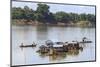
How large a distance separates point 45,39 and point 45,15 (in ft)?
1.10

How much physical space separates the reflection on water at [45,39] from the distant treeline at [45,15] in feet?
0.36

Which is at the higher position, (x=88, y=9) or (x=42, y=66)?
(x=88, y=9)

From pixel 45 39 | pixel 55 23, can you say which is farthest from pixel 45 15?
pixel 45 39

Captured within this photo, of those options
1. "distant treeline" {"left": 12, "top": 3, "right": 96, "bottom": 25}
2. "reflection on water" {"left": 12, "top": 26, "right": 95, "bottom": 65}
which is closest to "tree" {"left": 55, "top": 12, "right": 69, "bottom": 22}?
"distant treeline" {"left": 12, "top": 3, "right": 96, "bottom": 25}

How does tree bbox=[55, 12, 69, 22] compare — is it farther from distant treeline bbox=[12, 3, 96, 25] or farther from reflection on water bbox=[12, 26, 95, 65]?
reflection on water bbox=[12, 26, 95, 65]

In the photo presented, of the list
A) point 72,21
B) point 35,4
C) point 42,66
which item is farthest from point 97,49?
point 35,4

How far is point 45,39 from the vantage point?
2848mm

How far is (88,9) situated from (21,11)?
40.3 inches

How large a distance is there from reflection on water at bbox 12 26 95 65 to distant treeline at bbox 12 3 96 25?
11cm

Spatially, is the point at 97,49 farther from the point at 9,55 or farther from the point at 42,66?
the point at 9,55

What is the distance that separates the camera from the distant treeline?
8.98ft

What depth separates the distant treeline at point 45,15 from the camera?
274cm

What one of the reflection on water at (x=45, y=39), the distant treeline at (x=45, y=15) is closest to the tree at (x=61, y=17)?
the distant treeline at (x=45, y=15)

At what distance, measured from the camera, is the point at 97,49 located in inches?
124
